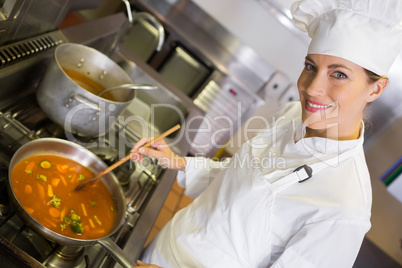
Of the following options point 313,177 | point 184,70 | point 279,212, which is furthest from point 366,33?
point 184,70

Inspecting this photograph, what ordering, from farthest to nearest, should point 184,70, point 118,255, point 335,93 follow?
point 184,70, point 335,93, point 118,255

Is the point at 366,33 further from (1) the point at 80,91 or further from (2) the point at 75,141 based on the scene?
(2) the point at 75,141

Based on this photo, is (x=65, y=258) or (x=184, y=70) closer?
(x=65, y=258)

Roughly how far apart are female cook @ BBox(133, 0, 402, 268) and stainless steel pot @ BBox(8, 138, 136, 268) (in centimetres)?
19

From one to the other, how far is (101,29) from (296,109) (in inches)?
48.0

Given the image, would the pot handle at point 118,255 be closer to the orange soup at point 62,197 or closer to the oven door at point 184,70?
the orange soup at point 62,197

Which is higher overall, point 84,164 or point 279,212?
point 279,212

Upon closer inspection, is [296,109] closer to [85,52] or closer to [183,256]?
[183,256]

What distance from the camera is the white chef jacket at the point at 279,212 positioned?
1179 millimetres

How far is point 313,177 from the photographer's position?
1314mm

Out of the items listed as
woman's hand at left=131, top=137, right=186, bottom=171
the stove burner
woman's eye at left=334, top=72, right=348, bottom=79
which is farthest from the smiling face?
the stove burner

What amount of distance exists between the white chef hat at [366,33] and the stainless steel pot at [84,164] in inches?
34.6

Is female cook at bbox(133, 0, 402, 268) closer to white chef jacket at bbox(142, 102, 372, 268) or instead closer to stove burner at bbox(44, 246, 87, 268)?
white chef jacket at bbox(142, 102, 372, 268)

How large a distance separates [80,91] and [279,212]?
809mm
